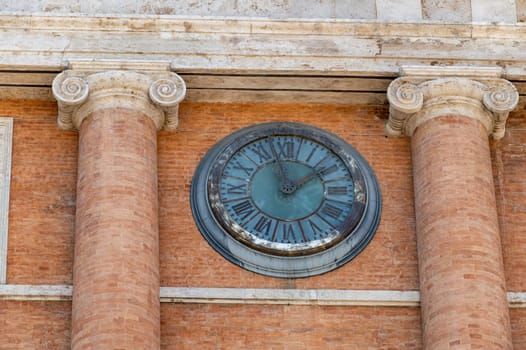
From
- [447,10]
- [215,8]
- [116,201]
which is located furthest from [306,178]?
[447,10]

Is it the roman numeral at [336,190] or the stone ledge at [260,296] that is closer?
the stone ledge at [260,296]

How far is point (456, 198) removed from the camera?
21.3 m

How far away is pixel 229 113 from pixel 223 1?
4.38 ft

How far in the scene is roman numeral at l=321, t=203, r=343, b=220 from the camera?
21859mm

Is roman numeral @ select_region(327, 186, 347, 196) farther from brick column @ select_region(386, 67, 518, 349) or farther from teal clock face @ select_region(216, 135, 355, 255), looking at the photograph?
brick column @ select_region(386, 67, 518, 349)

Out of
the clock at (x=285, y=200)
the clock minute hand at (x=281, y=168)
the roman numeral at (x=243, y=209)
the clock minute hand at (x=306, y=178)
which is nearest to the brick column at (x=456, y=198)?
the clock at (x=285, y=200)

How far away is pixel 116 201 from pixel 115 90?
4.95ft

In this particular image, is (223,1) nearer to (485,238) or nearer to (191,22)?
(191,22)

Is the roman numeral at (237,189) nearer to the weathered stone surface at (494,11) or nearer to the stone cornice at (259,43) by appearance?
the stone cornice at (259,43)

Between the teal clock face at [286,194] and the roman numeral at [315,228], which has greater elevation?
the teal clock face at [286,194]

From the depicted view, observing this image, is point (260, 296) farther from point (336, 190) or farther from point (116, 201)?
point (116, 201)

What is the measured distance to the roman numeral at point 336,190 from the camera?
72.2ft

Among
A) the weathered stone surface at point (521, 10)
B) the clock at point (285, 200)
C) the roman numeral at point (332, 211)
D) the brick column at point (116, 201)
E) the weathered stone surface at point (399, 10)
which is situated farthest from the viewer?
the weathered stone surface at point (521, 10)

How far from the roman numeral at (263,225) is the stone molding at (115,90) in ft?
5.40
